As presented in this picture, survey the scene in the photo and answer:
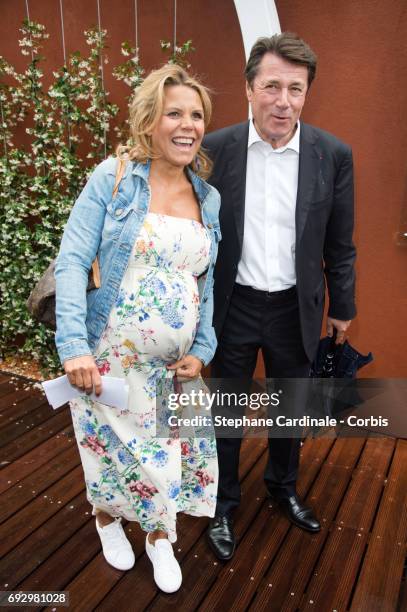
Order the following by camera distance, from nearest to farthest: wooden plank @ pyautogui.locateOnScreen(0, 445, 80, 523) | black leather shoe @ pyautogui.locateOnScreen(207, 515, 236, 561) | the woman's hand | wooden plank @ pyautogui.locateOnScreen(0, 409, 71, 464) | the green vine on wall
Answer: the woman's hand
black leather shoe @ pyautogui.locateOnScreen(207, 515, 236, 561)
wooden plank @ pyautogui.locateOnScreen(0, 445, 80, 523)
wooden plank @ pyautogui.locateOnScreen(0, 409, 71, 464)
the green vine on wall

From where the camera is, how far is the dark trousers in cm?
217

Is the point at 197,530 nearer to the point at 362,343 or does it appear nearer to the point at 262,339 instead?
the point at 262,339

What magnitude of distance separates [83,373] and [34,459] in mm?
1568

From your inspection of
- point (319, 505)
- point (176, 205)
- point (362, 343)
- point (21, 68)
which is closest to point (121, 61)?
point (21, 68)

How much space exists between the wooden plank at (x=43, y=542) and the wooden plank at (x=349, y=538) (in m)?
1.09

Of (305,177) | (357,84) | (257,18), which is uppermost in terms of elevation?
(257,18)

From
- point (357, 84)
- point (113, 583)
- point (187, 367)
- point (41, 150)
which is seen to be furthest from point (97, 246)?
point (41, 150)

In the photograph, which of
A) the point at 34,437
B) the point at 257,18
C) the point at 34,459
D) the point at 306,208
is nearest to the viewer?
the point at 306,208

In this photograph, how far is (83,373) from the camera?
1.65 metres

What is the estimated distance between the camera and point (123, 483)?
1947 millimetres

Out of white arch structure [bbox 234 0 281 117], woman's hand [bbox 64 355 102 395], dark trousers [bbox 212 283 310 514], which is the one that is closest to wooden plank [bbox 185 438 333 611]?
dark trousers [bbox 212 283 310 514]

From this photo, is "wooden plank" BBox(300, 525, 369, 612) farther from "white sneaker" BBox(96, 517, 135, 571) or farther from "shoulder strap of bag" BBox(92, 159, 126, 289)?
"shoulder strap of bag" BBox(92, 159, 126, 289)

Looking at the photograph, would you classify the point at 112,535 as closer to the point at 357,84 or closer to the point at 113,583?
the point at 113,583

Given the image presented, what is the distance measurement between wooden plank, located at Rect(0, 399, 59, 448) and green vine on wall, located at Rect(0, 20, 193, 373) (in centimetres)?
60
